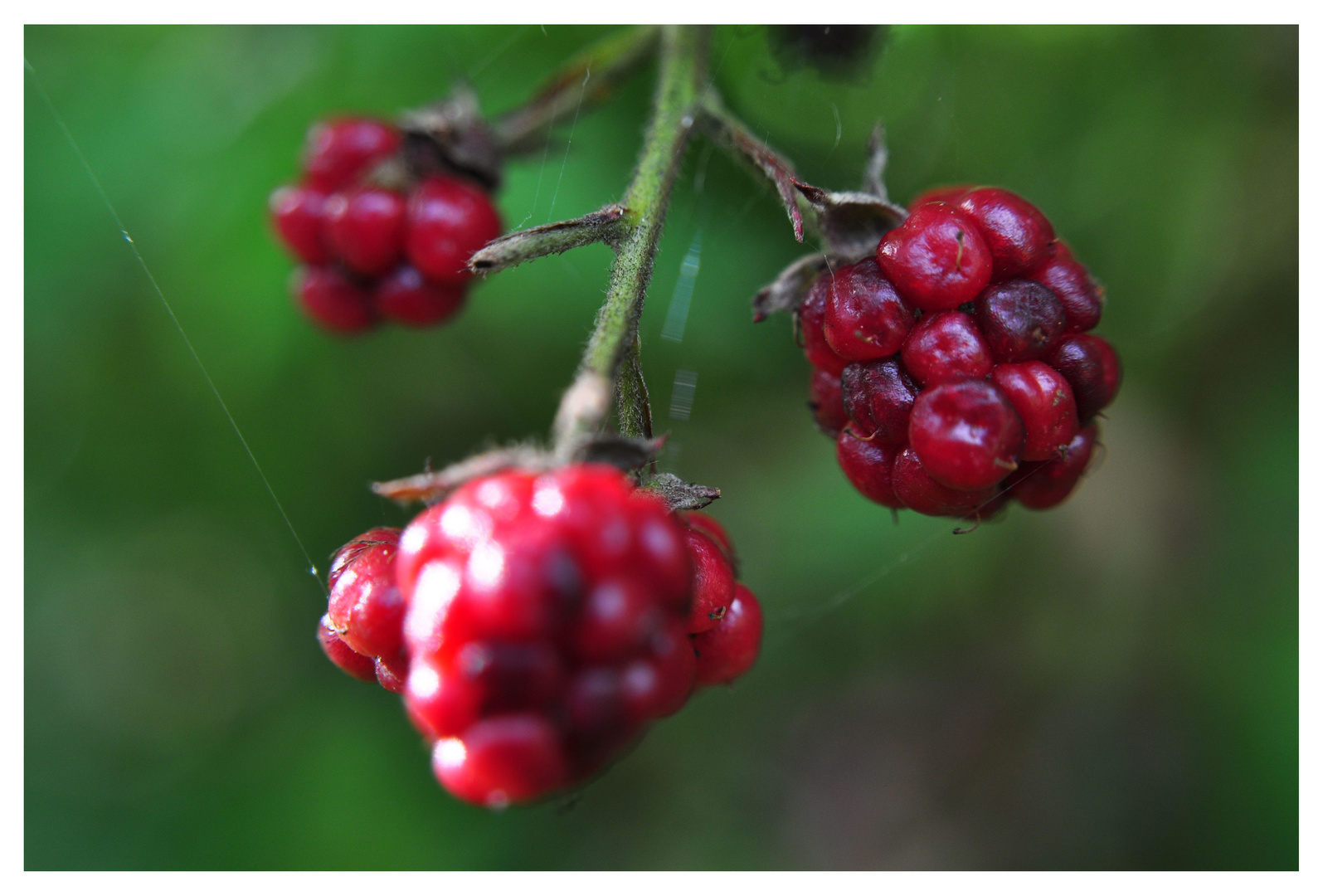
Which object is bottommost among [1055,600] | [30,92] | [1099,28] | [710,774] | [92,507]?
[710,774]

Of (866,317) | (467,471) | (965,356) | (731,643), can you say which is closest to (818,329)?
(866,317)

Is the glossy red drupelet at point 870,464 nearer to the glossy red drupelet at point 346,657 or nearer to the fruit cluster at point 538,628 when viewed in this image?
the fruit cluster at point 538,628

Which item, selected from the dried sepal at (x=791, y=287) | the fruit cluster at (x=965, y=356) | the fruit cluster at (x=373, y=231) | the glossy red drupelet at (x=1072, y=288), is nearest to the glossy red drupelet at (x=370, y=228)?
the fruit cluster at (x=373, y=231)

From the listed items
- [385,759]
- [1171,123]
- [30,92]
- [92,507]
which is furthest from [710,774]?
[30,92]

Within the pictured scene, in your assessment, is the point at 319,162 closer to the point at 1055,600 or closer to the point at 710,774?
the point at 710,774

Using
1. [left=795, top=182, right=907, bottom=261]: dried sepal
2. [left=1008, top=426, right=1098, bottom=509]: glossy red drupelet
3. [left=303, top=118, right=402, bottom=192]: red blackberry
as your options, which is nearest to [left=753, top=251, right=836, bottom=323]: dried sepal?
[left=795, top=182, right=907, bottom=261]: dried sepal

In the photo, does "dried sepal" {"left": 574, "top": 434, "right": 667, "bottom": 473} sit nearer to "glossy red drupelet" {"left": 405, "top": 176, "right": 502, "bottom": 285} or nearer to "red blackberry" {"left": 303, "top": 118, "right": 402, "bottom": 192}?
"glossy red drupelet" {"left": 405, "top": 176, "right": 502, "bottom": 285}

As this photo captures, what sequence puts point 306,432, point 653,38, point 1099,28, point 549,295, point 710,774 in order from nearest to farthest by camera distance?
point 653,38 < point 1099,28 < point 549,295 < point 306,432 < point 710,774
